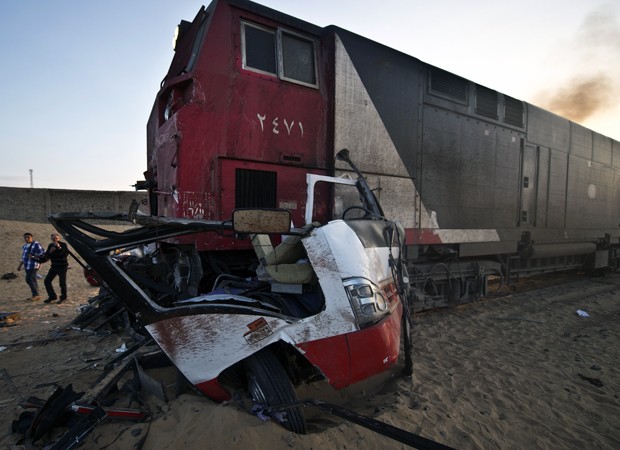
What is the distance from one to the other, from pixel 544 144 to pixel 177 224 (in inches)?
321

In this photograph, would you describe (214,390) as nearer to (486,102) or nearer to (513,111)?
(486,102)

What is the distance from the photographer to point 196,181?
139 inches

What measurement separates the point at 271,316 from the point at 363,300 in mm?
654

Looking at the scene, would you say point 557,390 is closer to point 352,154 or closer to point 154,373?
point 352,154

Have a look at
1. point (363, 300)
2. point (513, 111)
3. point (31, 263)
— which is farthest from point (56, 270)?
point (513, 111)

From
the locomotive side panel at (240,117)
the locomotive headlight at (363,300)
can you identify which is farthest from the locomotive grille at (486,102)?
the locomotive headlight at (363,300)

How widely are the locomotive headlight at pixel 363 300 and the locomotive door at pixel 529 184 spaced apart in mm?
5910

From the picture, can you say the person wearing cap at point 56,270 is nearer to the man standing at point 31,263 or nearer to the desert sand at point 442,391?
the man standing at point 31,263

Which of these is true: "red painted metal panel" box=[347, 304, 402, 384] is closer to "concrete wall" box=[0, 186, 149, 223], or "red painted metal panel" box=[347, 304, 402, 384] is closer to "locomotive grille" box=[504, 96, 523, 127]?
"locomotive grille" box=[504, 96, 523, 127]

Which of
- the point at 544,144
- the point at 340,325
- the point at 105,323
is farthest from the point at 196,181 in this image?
the point at 544,144

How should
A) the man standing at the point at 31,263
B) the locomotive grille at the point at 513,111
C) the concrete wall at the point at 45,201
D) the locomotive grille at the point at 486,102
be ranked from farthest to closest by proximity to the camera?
the concrete wall at the point at 45,201, the man standing at the point at 31,263, the locomotive grille at the point at 513,111, the locomotive grille at the point at 486,102

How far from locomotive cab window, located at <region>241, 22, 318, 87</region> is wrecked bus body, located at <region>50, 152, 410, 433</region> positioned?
2.27 metres

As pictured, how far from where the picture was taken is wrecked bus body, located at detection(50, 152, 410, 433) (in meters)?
2.24

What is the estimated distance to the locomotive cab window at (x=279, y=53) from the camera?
3.83 metres
